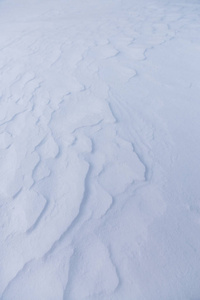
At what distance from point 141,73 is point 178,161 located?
170 cm

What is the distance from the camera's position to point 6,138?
8.00 feet

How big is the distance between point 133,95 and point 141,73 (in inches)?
23.1

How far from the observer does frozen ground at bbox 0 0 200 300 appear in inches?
52.3

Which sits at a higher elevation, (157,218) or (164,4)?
(164,4)

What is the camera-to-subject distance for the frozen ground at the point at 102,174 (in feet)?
4.36

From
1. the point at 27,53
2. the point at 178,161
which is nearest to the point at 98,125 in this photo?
the point at 178,161

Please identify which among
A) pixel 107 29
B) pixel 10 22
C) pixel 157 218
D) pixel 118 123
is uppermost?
pixel 10 22

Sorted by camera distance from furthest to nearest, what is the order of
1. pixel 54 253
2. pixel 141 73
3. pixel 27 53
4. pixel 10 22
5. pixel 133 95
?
pixel 10 22 → pixel 27 53 → pixel 141 73 → pixel 133 95 → pixel 54 253

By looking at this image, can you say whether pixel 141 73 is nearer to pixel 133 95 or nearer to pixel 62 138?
pixel 133 95

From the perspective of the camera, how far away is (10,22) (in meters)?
7.14

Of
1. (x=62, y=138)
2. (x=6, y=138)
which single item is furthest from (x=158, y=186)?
(x=6, y=138)

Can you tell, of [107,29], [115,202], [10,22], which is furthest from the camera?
[10,22]

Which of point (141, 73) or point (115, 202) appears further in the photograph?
point (141, 73)

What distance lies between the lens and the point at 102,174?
188cm
